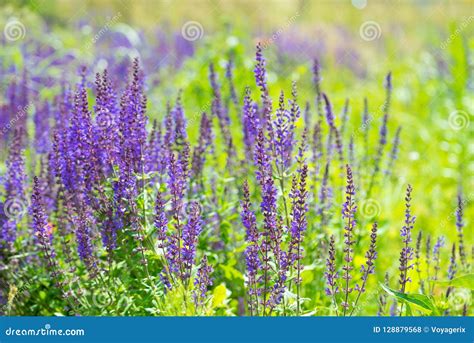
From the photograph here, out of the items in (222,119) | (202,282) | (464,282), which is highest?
(222,119)

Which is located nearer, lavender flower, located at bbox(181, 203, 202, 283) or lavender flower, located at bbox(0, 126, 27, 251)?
lavender flower, located at bbox(181, 203, 202, 283)

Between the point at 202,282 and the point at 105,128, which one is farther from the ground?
the point at 105,128

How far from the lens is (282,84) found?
10.5m

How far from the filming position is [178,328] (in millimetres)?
3580

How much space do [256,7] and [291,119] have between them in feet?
47.3

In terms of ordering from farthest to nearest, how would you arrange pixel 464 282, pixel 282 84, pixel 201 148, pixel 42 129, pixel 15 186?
pixel 282 84, pixel 42 129, pixel 201 148, pixel 15 186, pixel 464 282

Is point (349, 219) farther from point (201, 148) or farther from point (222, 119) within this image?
point (222, 119)

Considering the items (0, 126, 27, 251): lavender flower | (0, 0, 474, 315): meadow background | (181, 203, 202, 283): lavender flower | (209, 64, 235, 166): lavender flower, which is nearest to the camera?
(181, 203, 202, 283): lavender flower

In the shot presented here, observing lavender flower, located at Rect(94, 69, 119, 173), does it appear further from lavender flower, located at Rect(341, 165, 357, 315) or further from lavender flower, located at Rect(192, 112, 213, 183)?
lavender flower, located at Rect(341, 165, 357, 315)

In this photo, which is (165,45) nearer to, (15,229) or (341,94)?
(341,94)

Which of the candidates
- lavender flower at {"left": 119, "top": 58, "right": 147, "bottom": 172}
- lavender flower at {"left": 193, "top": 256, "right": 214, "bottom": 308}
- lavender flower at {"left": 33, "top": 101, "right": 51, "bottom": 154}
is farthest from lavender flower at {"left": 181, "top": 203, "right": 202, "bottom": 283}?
lavender flower at {"left": 33, "top": 101, "right": 51, "bottom": 154}

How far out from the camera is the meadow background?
4.89 m

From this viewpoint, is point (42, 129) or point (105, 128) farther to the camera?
point (42, 129)

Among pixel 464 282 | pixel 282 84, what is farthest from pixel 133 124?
pixel 282 84
